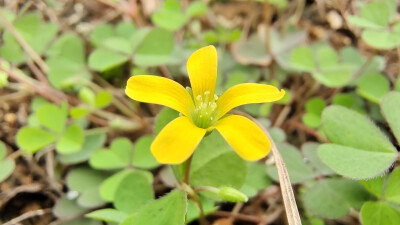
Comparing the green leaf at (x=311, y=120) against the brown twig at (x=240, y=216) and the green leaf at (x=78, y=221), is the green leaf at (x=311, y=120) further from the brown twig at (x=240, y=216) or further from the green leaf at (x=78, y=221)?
the green leaf at (x=78, y=221)

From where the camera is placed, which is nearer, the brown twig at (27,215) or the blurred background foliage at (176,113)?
the blurred background foliage at (176,113)

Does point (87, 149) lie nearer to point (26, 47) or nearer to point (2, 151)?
point (2, 151)

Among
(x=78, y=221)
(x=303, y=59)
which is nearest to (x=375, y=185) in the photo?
(x=303, y=59)

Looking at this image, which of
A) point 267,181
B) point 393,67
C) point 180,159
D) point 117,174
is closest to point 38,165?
point 117,174

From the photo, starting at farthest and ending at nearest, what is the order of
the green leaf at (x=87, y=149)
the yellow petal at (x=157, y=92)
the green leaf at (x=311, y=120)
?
1. the green leaf at (x=311, y=120)
2. the green leaf at (x=87, y=149)
3. the yellow petal at (x=157, y=92)

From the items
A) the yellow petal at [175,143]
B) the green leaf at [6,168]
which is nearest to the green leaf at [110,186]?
the green leaf at [6,168]

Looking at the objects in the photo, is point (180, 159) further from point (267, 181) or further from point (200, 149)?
point (267, 181)
